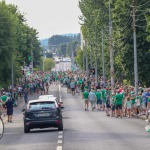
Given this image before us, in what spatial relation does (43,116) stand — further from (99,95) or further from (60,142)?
(99,95)

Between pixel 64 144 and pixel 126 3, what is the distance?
145 ft

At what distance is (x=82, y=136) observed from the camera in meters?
29.1

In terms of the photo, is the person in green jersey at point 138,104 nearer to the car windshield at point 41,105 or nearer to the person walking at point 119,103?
the person walking at point 119,103

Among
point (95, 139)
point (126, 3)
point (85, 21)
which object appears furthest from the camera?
point (85, 21)

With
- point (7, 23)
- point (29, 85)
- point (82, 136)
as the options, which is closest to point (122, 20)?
point (7, 23)

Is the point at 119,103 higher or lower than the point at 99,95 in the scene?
lower

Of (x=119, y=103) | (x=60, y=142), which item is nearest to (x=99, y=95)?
(x=119, y=103)

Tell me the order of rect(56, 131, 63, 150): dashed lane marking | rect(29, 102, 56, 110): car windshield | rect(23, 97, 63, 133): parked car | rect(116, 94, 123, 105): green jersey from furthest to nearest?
rect(116, 94, 123, 105): green jersey < rect(29, 102, 56, 110): car windshield < rect(23, 97, 63, 133): parked car < rect(56, 131, 63, 150): dashed lane marking

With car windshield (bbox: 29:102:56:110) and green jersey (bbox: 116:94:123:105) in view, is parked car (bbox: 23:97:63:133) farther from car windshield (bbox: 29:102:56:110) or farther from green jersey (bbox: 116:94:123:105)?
green jersey (bbox: 116:94:123:105)

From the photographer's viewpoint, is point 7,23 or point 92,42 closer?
point 7,23

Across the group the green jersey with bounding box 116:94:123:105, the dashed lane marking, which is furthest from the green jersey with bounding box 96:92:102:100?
the dashed lane marking

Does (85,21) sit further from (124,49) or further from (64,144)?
(64,144)

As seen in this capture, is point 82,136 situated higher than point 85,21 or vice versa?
point 85,21

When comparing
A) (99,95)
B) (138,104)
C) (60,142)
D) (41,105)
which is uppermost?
(41,105)
